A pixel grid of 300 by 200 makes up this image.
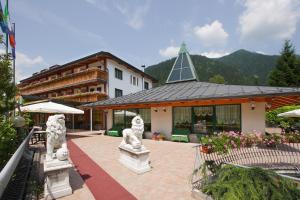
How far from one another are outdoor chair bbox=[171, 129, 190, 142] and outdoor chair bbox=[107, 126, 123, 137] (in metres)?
5.41

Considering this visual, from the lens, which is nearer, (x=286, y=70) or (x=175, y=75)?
(x=175, y=75)

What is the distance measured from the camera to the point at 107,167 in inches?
270

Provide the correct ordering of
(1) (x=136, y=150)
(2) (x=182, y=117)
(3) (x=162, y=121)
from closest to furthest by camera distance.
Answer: (1) (x=136, y=150) → (2) (x=182, y=117) → (3) (x=162, y=121)

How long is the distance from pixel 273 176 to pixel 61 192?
15.6ft

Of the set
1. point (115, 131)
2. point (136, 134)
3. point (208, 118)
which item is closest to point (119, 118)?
point (115, 131)

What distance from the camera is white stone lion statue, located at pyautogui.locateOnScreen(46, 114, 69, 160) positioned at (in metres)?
4.61

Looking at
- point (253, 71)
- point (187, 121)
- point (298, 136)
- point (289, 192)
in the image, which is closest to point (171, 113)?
point (187, 121)

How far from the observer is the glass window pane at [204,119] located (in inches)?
472

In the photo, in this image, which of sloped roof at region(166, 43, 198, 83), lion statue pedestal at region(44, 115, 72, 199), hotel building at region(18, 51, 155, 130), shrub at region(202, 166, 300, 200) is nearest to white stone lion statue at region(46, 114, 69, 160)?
lion statue pedestal at region(44, 115, 72, 199)

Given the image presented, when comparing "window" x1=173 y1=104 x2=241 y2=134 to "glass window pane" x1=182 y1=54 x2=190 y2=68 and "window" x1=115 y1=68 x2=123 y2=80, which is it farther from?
"window" x1=115 y1=68 x2=123 y2=80

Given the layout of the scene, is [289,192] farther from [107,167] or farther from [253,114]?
[253,114]

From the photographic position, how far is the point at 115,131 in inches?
639

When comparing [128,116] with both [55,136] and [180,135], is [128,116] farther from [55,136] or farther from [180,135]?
[55,136]

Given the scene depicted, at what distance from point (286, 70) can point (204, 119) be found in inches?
1072
